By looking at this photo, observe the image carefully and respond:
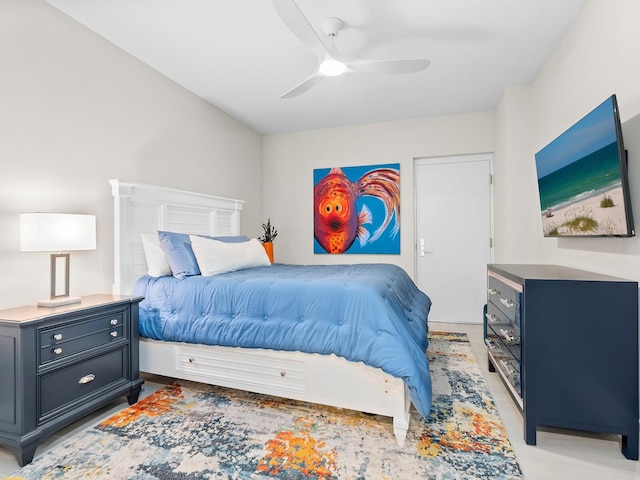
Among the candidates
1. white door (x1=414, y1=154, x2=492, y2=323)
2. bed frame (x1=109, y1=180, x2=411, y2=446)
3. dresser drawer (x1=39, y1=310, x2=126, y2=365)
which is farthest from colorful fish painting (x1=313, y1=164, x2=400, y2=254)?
dresser drawer (x1=39, y1=310, x2=126, y2=365)

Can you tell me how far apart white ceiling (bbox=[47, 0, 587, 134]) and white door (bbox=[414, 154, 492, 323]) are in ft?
2.61

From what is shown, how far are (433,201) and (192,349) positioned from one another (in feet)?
11.1

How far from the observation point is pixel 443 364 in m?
2.89

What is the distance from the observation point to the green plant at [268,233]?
4.72 meters

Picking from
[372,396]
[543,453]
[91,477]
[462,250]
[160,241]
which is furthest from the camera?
[462,250]

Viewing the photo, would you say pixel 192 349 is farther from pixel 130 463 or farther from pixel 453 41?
pixel 453 41

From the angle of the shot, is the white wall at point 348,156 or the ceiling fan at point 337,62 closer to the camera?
the ceiling fan at point 337,62

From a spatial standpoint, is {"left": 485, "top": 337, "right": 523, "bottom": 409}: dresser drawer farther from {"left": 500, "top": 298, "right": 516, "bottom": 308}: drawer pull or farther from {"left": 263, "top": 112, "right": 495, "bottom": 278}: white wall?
{"left": 263, "top": 112, "right": 495, "bottom": 278}: white wall

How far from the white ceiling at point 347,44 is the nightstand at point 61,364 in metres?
1.97

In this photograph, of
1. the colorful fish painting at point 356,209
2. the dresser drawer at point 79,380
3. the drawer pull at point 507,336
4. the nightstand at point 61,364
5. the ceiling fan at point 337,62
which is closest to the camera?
the nightstand at point 61,364

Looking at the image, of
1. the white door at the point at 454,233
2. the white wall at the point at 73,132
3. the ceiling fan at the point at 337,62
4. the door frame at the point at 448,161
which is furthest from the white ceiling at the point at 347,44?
the white door at the point at 454,233

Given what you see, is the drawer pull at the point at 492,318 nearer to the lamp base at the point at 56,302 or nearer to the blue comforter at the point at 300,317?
the blue comforter at the point at 300,317

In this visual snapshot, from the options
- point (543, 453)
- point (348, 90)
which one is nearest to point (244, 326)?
point (543, 453)

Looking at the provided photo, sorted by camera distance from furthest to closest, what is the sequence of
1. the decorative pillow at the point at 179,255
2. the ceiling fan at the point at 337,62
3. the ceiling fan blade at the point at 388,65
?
the decorative pillow at the point at 179,255
the ceiling fan blade at the point at 388,65
the ceiling fan at the point at 337,62
